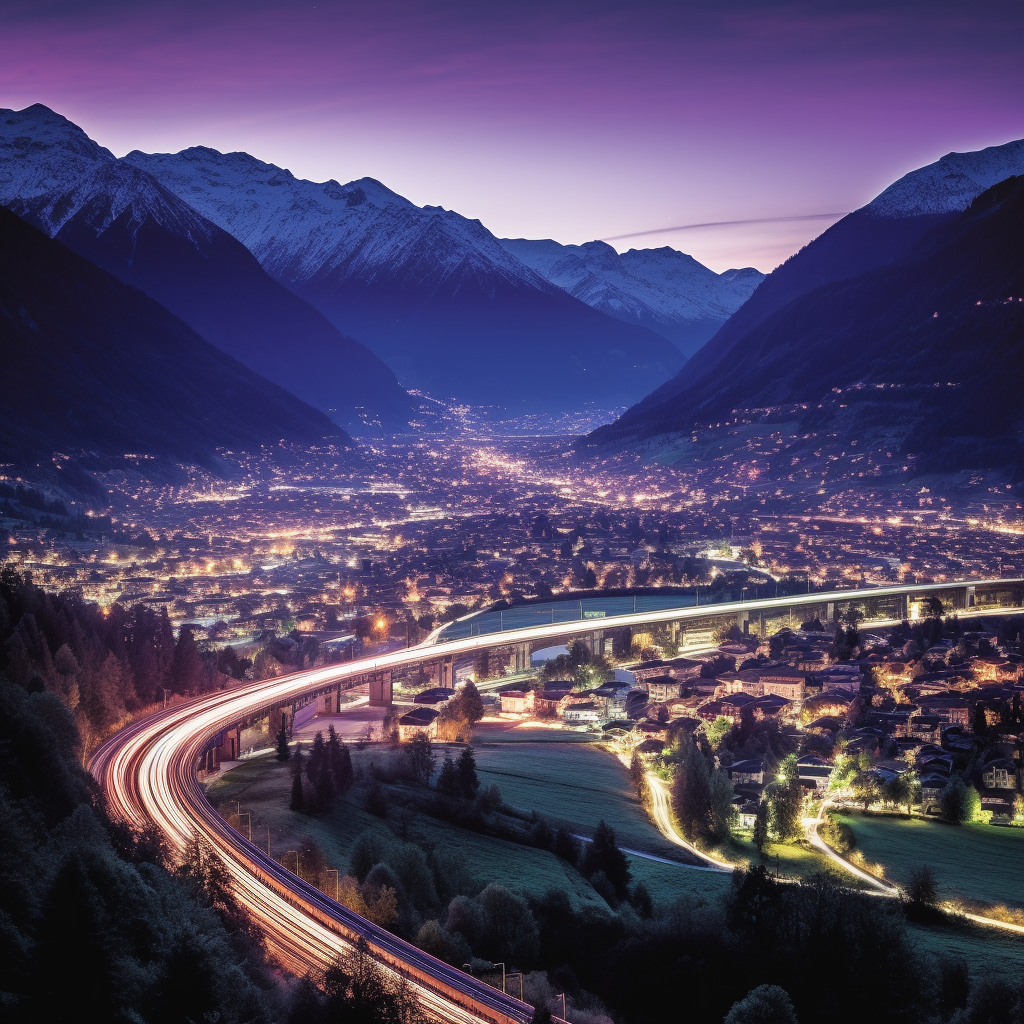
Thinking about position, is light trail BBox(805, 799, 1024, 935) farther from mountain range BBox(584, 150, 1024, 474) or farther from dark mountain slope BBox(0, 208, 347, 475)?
A: dark mountain slope BBox(0, 208, 347, 475)

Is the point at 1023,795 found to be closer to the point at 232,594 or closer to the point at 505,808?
the point at 505,808

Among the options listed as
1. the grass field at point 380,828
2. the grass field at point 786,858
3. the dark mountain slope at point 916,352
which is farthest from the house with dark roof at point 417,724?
the dark mountain slope at point 916,352

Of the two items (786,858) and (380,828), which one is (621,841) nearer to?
(786,858)

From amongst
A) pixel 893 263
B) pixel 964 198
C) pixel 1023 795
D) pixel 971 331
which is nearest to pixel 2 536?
pixel 1023 795

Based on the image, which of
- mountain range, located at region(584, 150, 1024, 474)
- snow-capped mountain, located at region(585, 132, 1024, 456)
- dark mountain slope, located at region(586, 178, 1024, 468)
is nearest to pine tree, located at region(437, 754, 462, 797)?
mountain range, located at region(584, 150, 1024, 474)

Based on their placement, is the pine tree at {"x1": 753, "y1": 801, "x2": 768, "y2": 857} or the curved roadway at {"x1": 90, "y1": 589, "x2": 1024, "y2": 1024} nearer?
the curved roadway at {"x1": 90, "y1": 589, "x2": 1024, "y2": 1024}

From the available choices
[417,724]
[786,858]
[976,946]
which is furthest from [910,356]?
[976,946]

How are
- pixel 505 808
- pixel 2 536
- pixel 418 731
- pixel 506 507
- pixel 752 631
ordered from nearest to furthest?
1. pixel 505 808
2. pixel 418 731
3. pixel 752 631
4. pixel 2 536
5. pixel 506 507

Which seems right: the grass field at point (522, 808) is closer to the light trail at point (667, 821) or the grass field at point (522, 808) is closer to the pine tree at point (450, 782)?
the light trail at point (667, 821)
